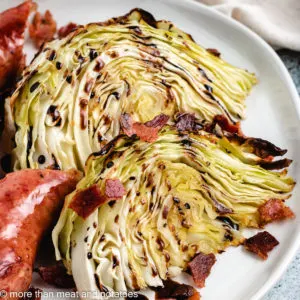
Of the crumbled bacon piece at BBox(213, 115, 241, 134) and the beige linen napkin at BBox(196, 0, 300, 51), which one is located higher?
the beige linen napkin at BBox(196, 0, 300, 51)

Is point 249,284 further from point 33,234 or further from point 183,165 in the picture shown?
point 33,234

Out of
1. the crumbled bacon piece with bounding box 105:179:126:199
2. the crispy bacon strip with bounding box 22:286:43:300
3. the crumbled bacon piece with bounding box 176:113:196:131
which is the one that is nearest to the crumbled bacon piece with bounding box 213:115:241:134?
the crumbled bacon piece with bounding box 176:113:196:131

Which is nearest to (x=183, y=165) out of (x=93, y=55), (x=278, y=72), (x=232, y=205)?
(x=232, y=205)

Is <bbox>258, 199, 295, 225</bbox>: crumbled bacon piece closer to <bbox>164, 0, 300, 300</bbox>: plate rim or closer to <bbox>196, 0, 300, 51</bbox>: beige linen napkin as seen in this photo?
<bbox>164, 0, 300, 300</bbox>: plate rim

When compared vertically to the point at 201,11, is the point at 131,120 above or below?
below

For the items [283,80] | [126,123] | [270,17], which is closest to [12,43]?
[126,123]

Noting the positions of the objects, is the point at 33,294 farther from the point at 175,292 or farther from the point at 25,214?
the point at 175,292
